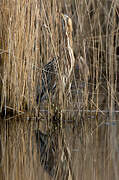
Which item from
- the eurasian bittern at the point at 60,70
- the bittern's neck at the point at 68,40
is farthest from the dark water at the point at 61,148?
the bittern's neck at the point at 68,40

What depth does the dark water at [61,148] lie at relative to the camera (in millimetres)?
3447

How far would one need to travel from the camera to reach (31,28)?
4.82 metres

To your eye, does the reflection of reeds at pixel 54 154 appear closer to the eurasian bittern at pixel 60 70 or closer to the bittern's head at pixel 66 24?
the eurasian bittern at pixel 60 70

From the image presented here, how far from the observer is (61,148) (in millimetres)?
4230

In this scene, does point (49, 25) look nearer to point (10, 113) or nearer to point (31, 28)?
point (31, 28)

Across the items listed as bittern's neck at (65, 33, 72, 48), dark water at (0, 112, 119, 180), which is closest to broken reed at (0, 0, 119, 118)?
dark water at (0, 112, 119, 180)

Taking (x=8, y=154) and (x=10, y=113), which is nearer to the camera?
(x=8, y=154)

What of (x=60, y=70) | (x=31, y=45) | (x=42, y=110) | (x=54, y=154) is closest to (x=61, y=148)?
(x=54, y=154)

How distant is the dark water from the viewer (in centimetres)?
345

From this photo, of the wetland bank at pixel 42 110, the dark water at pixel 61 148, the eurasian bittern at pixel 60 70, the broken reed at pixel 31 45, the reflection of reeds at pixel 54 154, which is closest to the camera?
the dark water at pixel 61 148

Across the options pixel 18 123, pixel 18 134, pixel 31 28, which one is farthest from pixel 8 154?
pixel 31 28

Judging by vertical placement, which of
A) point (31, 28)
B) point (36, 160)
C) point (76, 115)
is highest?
point (31, 28)

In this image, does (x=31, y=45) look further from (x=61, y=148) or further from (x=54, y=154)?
(x=54, y=154)

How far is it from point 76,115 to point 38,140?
2.51ft
